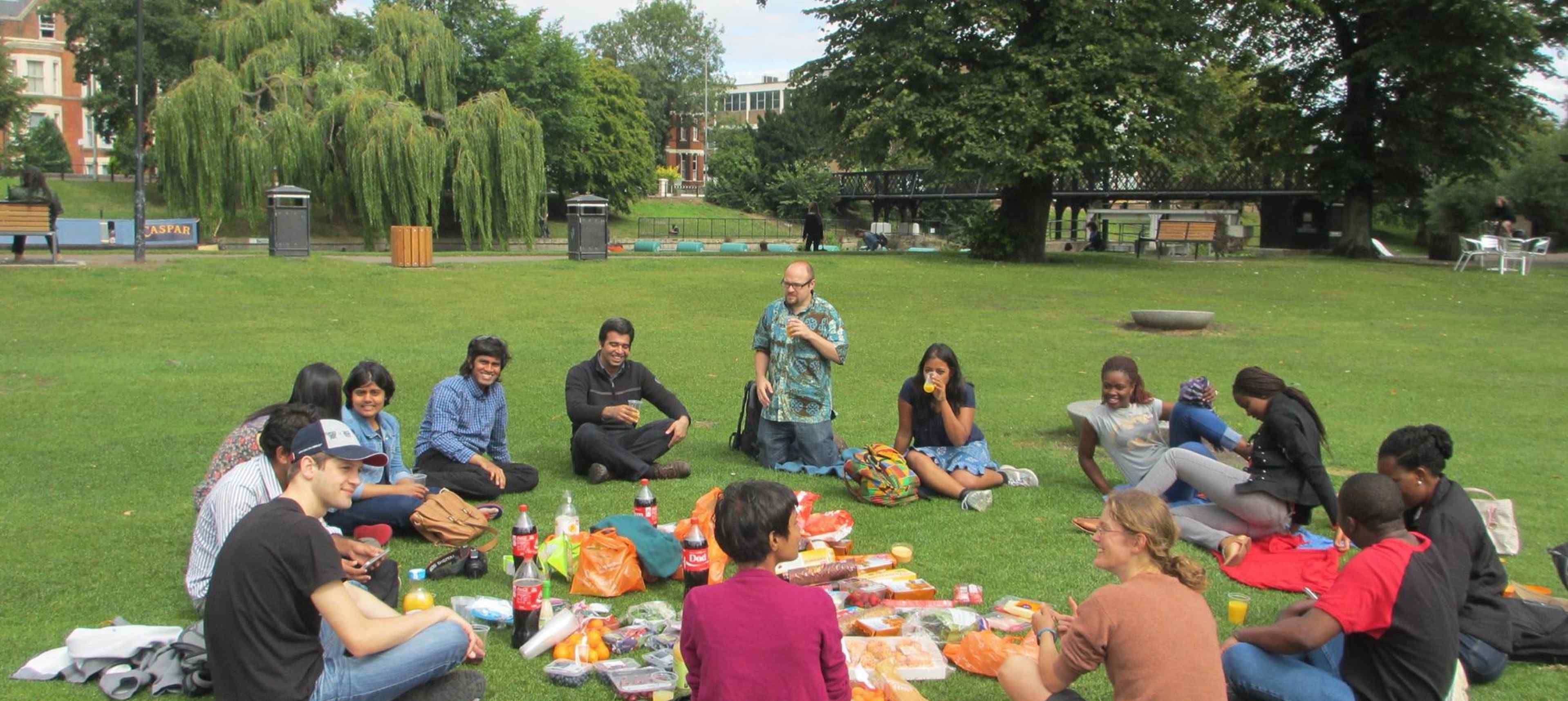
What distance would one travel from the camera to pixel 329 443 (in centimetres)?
409

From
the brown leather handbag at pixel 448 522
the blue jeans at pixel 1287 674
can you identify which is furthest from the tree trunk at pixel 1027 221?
the blue jeans at pixel 1287 674

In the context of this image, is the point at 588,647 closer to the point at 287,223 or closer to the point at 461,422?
the point at 461,422

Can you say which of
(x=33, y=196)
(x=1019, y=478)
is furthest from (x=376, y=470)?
(x=33, y=196)

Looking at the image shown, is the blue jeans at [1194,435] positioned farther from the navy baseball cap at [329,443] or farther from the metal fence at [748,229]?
the metal fence at [748,229]

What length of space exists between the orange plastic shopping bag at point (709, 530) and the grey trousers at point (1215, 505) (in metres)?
2.57

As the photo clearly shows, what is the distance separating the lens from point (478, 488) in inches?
311

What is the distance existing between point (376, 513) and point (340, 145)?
2627 cm

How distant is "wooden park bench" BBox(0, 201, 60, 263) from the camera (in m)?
20.7

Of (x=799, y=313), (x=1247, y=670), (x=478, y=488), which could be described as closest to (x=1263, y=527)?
(x=1247, y=670)

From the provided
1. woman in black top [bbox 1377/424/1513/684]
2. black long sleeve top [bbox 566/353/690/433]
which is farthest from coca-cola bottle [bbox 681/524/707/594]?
black long sleeve top [bbox 566/353/690/433]

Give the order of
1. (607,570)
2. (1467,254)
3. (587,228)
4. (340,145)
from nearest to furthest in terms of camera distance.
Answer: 1. (607,570)
2. (587,228)
3. (1467,254)
4. (340,145)

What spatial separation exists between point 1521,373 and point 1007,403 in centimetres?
719

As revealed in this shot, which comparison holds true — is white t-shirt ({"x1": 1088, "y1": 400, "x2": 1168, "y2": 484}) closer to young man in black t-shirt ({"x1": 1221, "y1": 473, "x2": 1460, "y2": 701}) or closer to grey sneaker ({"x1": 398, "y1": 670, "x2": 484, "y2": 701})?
young man in black t-shirt ({"x1": 1221, "y1": 473, "x2": 1460, "y2": 701})

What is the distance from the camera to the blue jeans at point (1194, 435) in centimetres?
761
